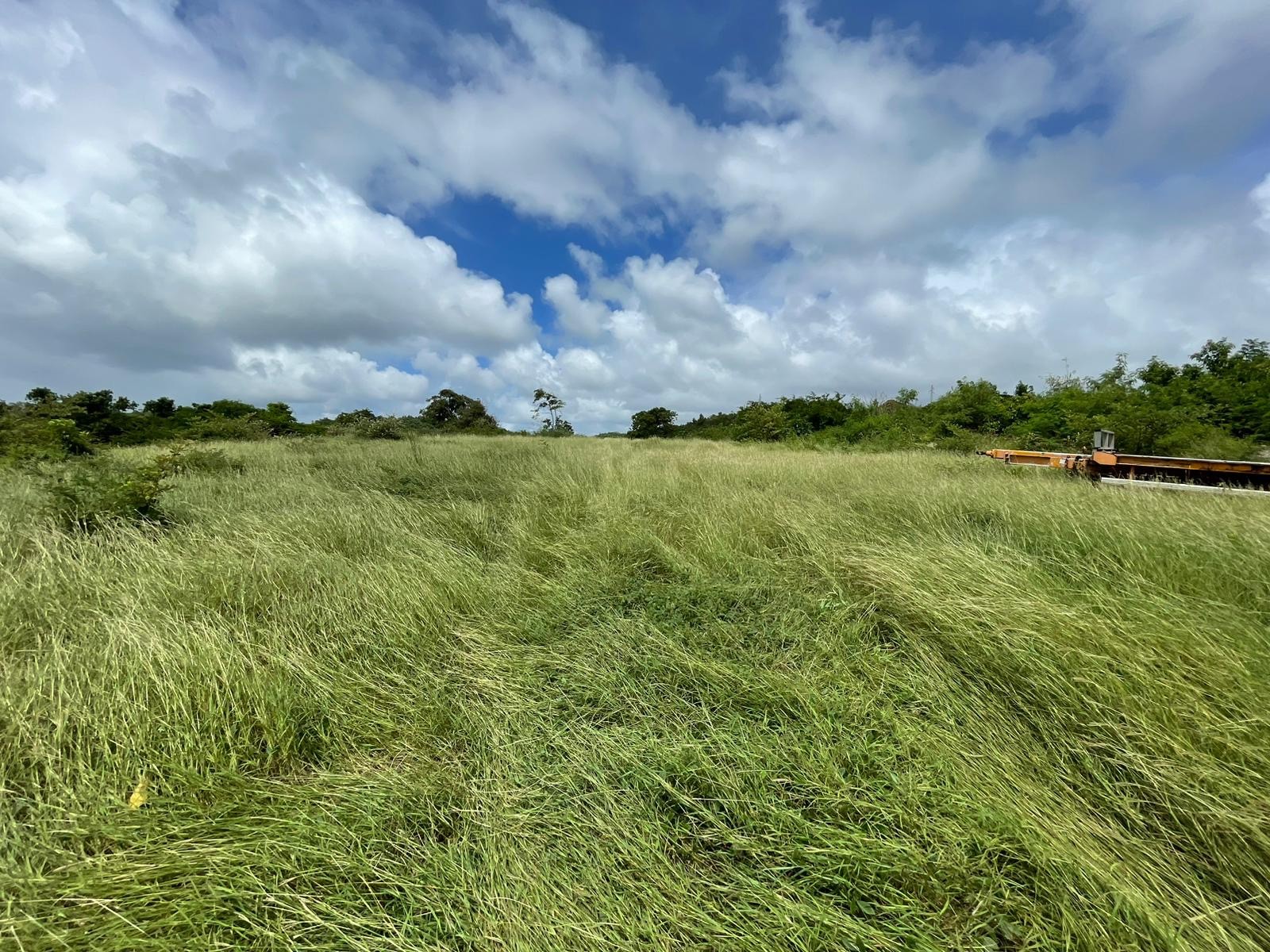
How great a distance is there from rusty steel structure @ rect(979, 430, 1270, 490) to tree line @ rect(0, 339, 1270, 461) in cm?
564

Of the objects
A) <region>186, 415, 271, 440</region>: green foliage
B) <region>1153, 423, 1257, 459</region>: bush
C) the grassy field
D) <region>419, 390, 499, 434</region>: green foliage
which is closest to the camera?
the grassy field

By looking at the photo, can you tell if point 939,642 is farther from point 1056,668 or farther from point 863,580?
point 863,580

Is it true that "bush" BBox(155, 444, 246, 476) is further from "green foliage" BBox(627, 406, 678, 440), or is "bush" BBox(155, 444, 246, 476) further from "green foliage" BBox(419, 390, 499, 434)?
"green foliage" BBox(627, 406, 678, 440)

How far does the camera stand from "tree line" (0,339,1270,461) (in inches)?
389

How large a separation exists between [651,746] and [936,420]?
19977mm

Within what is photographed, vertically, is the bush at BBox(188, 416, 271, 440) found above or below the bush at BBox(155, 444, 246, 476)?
above

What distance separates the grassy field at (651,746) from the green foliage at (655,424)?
3187cm

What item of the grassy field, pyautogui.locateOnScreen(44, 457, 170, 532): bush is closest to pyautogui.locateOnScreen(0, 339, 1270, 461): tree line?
pyautogui.locateOnScreen(44, 457, 170, 532): bush

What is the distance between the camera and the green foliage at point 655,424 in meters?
35.2

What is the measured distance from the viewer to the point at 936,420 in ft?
58.0

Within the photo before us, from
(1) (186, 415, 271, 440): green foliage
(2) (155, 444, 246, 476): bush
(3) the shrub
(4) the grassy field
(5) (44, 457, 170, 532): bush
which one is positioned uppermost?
(1) (186, 415, 271, 440): green foliage

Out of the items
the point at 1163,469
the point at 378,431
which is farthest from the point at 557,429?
the point at 1163,469

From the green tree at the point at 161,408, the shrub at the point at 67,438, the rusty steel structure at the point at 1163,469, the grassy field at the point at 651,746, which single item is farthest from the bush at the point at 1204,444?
the green tree at the point at 161,408

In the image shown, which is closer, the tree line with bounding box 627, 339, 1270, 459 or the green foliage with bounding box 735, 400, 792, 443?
the tree line with bounding box 627, 339, 1270, 459
